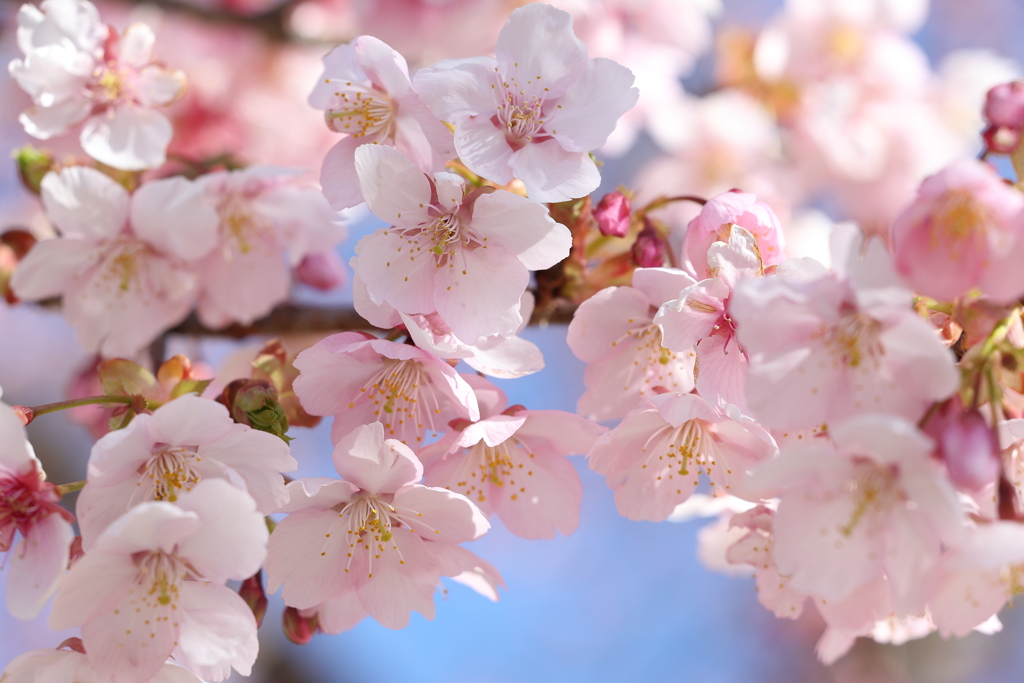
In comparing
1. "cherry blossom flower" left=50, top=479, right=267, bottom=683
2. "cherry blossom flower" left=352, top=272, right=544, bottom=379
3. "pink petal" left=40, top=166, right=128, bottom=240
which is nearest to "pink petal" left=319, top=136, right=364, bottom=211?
"cherry blossom flower" left=352, top=272, right=544, bottom=379

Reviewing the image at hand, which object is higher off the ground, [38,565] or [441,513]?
[441,513]

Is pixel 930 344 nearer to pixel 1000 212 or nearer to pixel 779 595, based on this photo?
pixel 1000 212

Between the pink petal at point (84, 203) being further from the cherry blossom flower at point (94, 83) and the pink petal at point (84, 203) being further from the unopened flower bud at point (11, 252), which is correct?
the unopened flower bud at point (11, 252)

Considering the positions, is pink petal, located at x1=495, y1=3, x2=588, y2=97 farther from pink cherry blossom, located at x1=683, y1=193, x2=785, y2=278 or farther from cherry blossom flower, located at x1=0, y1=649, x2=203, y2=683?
cherry blossom flower, located at x1=0, y1=649, x2=203, y2=683

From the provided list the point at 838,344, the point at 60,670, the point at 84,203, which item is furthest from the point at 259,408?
the point at 838,344

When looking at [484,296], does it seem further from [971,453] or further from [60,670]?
[60,670]
